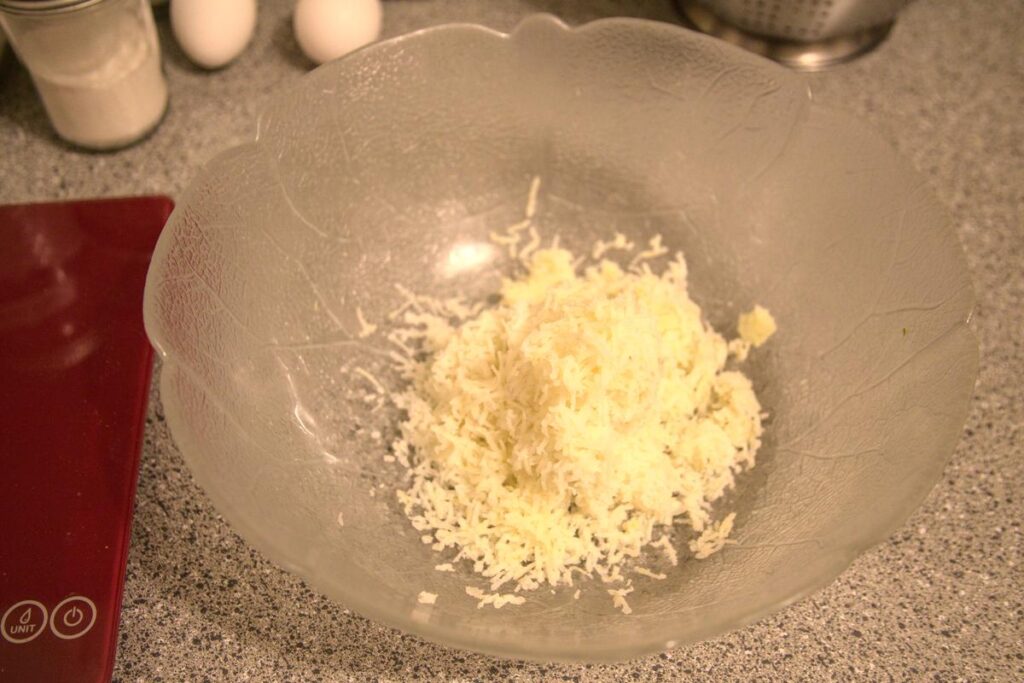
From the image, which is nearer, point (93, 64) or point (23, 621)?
point (23, 621)

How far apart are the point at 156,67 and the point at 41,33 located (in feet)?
0.63

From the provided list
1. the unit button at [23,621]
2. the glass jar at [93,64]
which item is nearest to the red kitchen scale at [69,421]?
the unit button at [23,621]

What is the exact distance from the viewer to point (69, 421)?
1.01 metres

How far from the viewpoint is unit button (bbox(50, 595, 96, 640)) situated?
2.84 ft

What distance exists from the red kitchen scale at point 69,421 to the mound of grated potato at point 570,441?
0.33m

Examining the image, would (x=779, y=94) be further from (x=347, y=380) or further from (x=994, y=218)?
(x=347, y=380)

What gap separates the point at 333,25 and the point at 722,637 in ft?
3.55

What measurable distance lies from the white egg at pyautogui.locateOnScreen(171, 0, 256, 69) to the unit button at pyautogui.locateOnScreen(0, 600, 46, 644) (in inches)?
36.3

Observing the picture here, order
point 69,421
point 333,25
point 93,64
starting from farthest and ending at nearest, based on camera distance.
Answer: point 333,25 → point 93,64 → point 69,421

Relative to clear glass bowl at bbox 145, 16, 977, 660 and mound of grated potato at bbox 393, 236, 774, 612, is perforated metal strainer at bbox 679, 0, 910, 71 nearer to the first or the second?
clear glass bowl at bbox 145, 16, 977, 660

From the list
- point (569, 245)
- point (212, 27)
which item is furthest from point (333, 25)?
point (569, 245)

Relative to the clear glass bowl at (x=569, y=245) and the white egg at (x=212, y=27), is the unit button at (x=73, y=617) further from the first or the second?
the white egg at (x=212, y=27)

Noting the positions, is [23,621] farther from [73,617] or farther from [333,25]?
[333,25]

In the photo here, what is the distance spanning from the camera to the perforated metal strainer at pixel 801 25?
1395 mm
